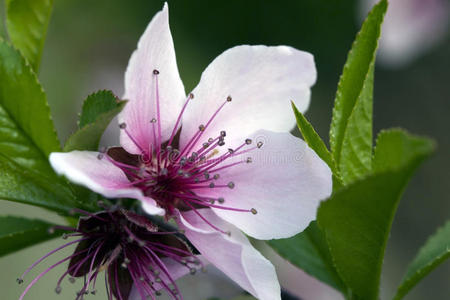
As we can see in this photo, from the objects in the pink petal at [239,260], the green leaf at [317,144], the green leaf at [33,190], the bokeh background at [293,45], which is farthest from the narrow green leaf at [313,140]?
the bokeh background at [293,45]

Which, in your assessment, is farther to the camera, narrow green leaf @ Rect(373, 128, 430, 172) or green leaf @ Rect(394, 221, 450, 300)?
green leaf @ Rect(394, 221, 450, 300)

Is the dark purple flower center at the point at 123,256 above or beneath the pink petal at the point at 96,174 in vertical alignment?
beneath

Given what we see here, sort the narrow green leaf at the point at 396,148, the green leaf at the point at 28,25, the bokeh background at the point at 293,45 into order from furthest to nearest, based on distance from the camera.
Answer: the bokeh background at the point at 293,45
the green leaf at the point at 28,25
the narrow green leaf at the point at 396,148

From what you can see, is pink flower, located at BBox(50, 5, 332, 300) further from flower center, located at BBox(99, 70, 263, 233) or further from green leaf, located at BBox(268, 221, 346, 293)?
green leaf, located at BBox(268, 221, 346, 293)

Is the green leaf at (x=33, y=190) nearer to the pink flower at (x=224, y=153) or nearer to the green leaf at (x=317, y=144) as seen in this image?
the pink flower at (x=224, y=153)

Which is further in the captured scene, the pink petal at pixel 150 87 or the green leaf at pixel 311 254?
the green leaf at pixel 311 254

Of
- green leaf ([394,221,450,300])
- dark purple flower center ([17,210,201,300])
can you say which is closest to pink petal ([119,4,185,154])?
dark purple flower center ([17,210,201,300])

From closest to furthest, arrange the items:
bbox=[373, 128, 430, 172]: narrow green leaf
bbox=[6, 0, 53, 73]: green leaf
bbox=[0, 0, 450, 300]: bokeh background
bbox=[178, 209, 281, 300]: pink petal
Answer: bbox=[373, 128, 430, 172]: narrow green leaf
bbox=[178, 209, 281, 300]: pink petal
bbox=[6, 0, 53, 73]: green leaf
bbox=[0, 0, 450, 300]: bokeh background
